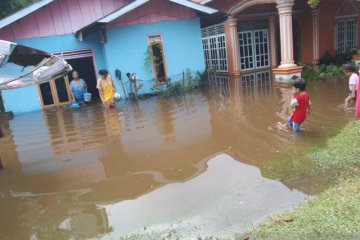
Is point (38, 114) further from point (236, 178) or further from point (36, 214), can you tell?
point (236, 178)

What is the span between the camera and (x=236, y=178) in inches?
194

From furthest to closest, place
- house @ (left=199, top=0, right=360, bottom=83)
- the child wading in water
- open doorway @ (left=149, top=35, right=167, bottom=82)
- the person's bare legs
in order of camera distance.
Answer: house @ (left=199, top=0, right=360, bottom=83) → open doorway @ (left=149, top=35, right=167, bottom=82) → the person's bare legs → the child wading in water

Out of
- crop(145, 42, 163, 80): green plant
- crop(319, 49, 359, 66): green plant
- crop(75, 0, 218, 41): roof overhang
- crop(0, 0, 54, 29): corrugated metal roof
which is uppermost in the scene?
crop(0, 0, 54, 29): corrugated metal roof

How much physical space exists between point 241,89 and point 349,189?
30.6ft

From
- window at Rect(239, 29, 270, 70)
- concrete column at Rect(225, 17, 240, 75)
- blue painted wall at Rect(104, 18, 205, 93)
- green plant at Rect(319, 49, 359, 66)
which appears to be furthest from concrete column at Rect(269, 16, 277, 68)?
blue painted wall at Rect(104, 18, 205, 93)

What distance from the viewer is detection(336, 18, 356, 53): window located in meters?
18.3

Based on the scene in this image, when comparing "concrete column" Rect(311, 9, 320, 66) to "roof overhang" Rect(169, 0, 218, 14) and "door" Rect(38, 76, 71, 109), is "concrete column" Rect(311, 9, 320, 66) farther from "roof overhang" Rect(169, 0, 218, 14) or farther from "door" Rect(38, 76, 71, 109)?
"door" Rect(38, 76, 71, 109)

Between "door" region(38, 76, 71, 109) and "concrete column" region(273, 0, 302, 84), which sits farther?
"door" region(38, 76, 71, 109)

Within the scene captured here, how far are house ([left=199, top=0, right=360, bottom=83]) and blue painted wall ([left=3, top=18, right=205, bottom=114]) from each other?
2892 mm

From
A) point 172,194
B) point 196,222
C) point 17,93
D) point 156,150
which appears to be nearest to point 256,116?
point 156,150

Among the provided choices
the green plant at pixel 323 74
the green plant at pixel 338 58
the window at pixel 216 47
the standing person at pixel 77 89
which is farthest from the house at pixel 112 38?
the green plant at pixel 338 58

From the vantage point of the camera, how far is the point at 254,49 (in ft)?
57.9

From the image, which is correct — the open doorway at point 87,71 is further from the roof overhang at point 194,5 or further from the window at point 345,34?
the window at point 345,34

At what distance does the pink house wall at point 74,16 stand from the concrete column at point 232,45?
2.72 m
